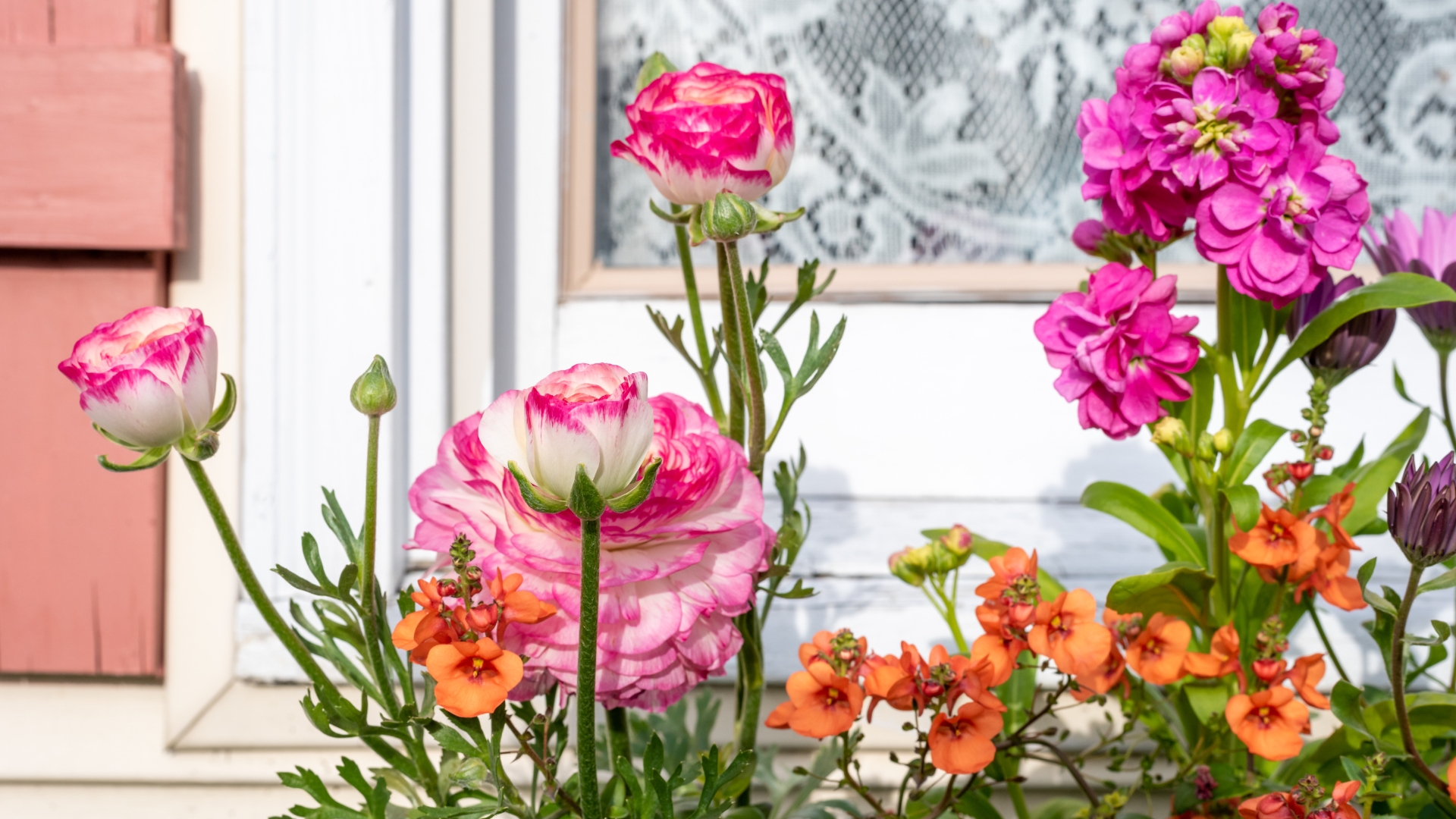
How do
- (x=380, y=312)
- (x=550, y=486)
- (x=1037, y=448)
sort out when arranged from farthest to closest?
(x=1037, y=448)
(x=380, y=312)
(x=550, y=486)

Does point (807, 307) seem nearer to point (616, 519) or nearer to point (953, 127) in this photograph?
point (953, 127)

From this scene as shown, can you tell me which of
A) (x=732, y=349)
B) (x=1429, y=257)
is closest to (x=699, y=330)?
(x=732, y=349)

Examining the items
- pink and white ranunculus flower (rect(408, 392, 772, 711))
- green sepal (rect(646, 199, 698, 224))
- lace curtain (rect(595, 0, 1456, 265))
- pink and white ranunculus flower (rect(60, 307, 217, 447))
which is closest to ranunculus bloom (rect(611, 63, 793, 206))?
green sepal (rect(646, 199, 698, 224))

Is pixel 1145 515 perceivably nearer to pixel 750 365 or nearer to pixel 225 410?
pixel 750 365

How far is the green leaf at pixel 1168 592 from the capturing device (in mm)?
547

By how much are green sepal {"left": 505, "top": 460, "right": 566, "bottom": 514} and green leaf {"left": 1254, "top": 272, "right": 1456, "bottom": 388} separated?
44cm

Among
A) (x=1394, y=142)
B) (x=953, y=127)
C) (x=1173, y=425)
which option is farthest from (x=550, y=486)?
(x=1394, y=142)

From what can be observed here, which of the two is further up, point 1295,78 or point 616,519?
point 1295,78

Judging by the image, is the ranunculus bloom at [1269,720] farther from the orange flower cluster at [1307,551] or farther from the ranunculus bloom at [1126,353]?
the ranunculus bloom at [1126,353]

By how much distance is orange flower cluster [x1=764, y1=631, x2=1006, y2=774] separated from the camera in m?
0.50

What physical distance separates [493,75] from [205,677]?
609 millimetres

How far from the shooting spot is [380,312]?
81 cm

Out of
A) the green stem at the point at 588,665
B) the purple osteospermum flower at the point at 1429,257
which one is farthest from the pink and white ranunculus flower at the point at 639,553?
the purple osteospermum flower at the point at 1429,257

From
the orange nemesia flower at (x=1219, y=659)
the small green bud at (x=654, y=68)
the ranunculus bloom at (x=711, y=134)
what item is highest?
the small green bud at (x=654, y=68)
